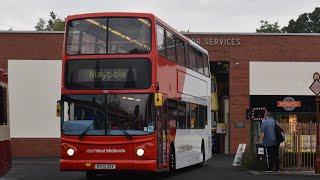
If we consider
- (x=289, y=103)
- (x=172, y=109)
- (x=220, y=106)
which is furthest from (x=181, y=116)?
(x=220, y=106)

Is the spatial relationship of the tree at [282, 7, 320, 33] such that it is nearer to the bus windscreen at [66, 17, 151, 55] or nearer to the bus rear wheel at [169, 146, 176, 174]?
the bus rear wheel at [169, 146, 176, 174]

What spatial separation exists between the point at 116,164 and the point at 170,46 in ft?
13.4

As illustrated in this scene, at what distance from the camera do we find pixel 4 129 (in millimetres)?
15492

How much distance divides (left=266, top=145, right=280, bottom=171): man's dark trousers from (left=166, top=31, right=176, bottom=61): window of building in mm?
4202

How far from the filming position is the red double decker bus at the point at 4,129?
15.1 meters

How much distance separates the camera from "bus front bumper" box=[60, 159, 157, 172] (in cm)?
1702

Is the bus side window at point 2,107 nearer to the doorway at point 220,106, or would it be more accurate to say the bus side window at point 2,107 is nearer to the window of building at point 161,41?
the window of building at point 161,41

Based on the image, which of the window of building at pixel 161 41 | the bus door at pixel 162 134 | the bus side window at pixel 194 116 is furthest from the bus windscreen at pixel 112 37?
the bus side window at pixel 194 116

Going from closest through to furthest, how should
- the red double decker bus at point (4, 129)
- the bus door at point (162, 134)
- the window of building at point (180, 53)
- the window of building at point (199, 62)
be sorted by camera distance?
the red double decker bus at point (4, 129)
the bus door at point (162, 134)
the window of building at point (180, 53)
the window of building at point (199, 62)

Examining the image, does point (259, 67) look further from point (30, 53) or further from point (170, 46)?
point (170, 46)

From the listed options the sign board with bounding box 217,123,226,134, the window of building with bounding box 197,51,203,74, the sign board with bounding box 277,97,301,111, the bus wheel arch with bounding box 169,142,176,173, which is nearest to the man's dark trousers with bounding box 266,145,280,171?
the bus wheel arch with bounding box 169,142,176,173

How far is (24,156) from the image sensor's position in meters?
36.7

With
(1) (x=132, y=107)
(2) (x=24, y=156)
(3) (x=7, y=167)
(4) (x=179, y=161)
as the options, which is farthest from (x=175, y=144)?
(2) (x=24, y=156)

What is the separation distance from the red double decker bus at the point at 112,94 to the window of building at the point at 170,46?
1.07 m
